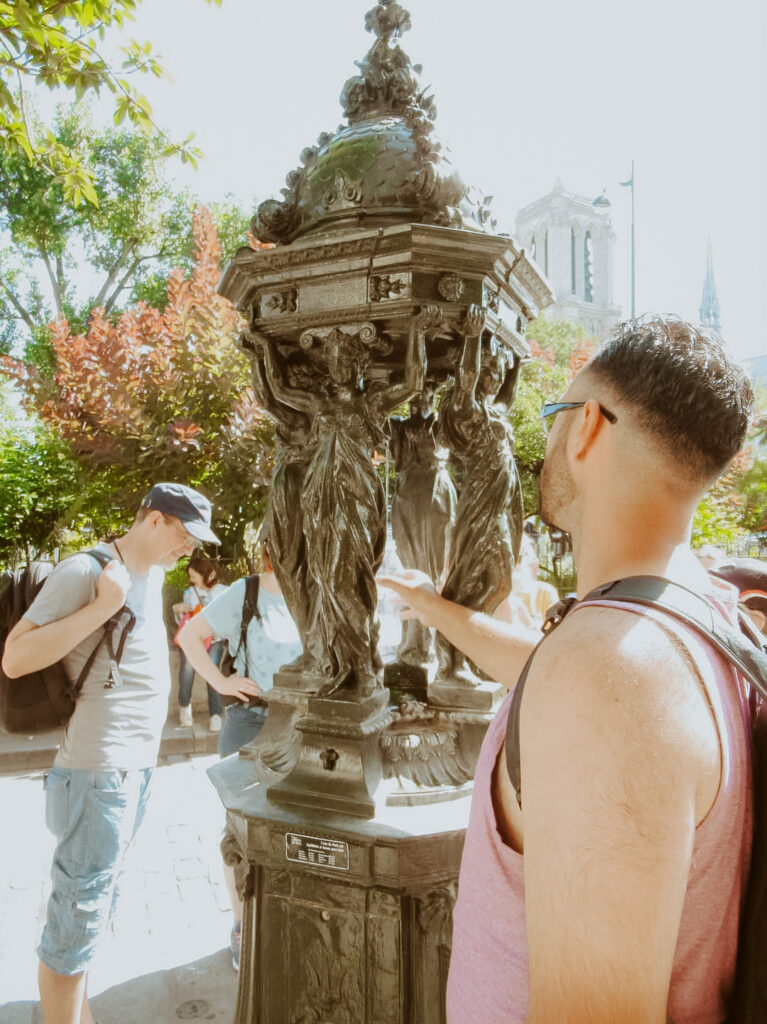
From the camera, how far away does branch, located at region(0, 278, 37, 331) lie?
21.4m

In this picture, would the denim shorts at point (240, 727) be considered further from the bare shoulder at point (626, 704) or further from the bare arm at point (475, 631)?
the bare shoulder at point (626, 704)

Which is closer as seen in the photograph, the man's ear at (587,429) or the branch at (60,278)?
the man's ear at (587,429)

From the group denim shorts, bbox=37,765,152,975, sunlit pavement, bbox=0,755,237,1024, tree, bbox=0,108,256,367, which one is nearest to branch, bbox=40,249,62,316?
tree, bbox=0,108,256,367

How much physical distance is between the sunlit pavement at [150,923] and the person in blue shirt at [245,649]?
3.16 feet

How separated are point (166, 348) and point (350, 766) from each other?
25.0 feet

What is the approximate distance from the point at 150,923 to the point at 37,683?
2.03 metres

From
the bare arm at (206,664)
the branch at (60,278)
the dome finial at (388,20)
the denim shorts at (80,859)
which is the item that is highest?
the branch at (60,278)

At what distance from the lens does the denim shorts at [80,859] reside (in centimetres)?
262

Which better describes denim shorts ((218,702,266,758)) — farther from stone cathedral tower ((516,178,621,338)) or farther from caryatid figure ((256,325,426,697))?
stone cathedral tower ((516,178,621,338))

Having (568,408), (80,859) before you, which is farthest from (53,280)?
(568,408)

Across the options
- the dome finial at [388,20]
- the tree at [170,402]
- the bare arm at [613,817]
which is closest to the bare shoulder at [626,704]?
the bare arm at [613,817]

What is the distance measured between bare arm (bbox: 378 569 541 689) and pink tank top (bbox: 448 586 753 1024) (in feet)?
2.39

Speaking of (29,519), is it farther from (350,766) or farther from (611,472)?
(611,472)

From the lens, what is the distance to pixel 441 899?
7.14 feet
